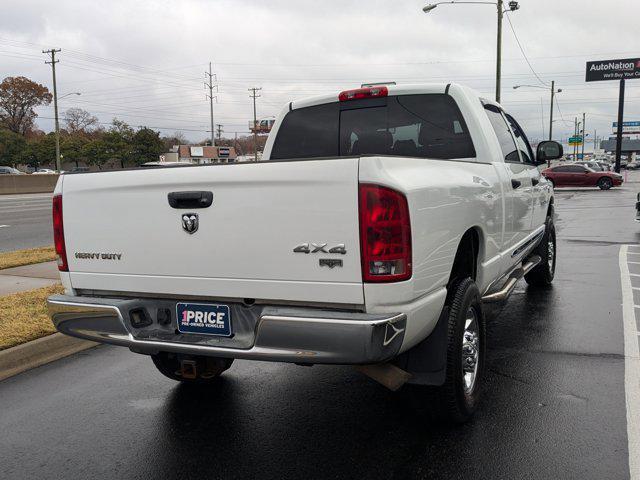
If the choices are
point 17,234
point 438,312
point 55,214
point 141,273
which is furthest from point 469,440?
point 17,234

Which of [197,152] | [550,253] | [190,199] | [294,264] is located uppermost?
[197,152]

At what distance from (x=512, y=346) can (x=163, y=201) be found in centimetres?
345

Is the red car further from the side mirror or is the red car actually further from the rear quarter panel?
the rear quarter panel

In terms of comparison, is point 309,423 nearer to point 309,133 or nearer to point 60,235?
point 60,235

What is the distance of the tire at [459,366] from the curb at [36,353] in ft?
11.0

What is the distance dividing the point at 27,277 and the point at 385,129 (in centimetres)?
615

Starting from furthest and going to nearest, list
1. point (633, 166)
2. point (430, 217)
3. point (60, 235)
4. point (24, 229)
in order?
point (633, 166)
point (24, 229)
point (60, 235)
point (430, 217)

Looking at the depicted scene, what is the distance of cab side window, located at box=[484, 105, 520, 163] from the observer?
489 centimetres

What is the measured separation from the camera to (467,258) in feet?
12.5

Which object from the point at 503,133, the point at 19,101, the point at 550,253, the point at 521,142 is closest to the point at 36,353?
the point at 503,133

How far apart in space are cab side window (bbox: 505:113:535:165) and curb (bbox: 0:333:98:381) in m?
4.55

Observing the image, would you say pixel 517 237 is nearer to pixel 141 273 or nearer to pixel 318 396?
pixel 318 396

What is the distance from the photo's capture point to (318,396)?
4113mm

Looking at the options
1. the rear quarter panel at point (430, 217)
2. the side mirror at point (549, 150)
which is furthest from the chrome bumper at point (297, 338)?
the side mirror at point (549, 150)
